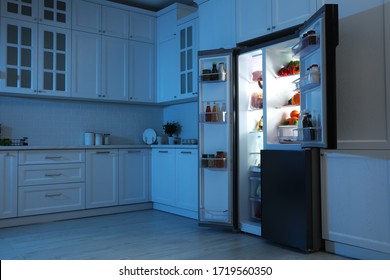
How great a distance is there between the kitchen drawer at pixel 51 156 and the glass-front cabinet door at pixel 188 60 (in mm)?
1552

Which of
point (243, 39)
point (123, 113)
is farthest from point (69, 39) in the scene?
point (243, 39)

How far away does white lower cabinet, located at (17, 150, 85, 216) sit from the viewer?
4.05 meters

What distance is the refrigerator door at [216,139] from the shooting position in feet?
11.9

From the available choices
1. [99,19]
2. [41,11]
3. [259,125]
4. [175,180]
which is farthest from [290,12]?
[41,11]

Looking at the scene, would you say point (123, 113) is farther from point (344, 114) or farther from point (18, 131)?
point (344, 114)

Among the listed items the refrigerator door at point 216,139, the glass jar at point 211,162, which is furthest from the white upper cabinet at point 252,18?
the glass jar at point 211,162

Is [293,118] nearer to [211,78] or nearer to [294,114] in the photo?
[294,114]

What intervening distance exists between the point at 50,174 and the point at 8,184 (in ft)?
1.49

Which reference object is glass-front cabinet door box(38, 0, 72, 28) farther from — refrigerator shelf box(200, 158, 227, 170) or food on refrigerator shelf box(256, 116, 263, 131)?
food on refrigerator shelf box(256, 116, 263, 131)

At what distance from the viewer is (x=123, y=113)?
536cm

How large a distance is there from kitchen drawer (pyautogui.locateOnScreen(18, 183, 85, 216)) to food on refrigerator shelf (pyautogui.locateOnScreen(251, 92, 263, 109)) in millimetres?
2312

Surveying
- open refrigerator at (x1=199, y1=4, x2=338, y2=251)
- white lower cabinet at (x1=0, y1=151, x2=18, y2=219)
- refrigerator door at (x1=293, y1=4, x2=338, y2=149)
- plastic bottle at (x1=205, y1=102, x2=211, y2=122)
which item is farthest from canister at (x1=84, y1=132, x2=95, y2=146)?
refrigerator door at (x1=293, y1=4, x2=338, y2=149)

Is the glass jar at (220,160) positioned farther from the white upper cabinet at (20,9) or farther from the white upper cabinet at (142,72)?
the white upper cabinet at (20,9)
